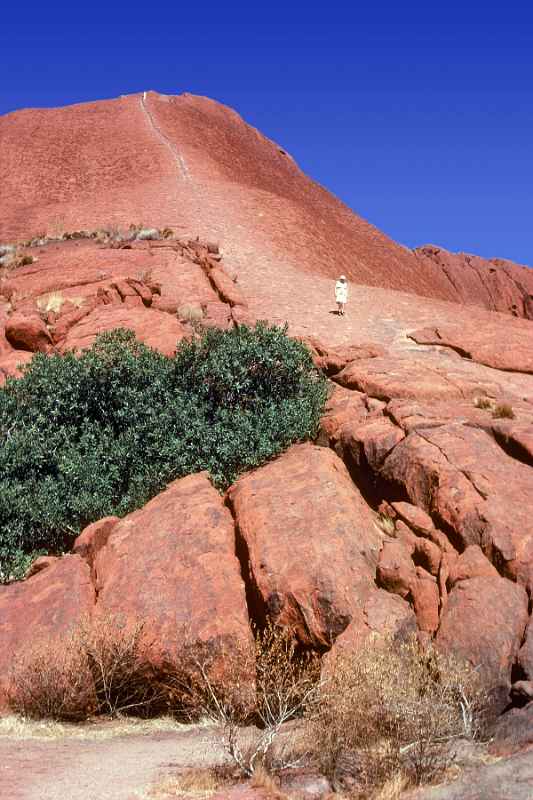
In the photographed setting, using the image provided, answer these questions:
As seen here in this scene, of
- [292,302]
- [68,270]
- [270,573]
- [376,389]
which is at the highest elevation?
[68,270]

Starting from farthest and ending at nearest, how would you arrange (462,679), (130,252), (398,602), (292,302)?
(130,252)
(292,302)
(398,602)
(462,679)

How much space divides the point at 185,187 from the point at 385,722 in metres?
26.2

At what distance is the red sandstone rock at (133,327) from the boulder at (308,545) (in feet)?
16.7

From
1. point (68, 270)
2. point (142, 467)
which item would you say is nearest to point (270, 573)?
point (142, 467)

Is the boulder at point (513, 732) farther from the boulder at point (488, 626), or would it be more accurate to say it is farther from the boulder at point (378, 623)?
the boulder at point (378, 623)

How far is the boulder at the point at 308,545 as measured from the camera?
7.90 meters

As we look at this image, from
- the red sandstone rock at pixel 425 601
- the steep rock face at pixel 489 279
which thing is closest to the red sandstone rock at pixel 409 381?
the red sandstone rock at pixel 425 601

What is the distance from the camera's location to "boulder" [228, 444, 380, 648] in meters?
7.90

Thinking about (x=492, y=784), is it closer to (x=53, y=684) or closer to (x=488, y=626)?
(x=488, y=626)

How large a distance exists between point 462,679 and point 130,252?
1594cm

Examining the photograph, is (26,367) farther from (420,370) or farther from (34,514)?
(420,370)

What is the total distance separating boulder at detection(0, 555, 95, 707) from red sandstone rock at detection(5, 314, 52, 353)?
722cm

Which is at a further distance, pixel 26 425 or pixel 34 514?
pixel 26 425

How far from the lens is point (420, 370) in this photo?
41.4 ft
